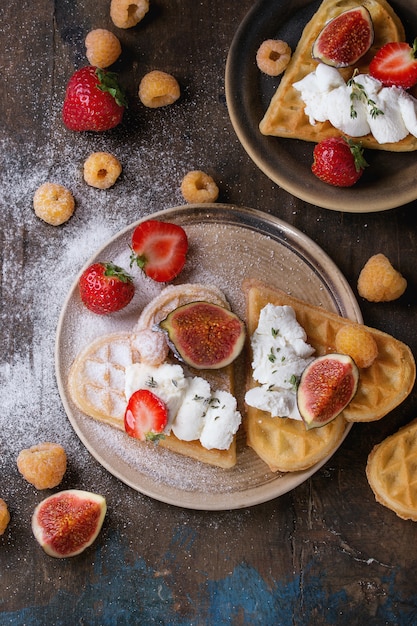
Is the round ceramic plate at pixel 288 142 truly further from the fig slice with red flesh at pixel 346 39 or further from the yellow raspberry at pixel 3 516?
the yellow raspberry at pixel 3 516

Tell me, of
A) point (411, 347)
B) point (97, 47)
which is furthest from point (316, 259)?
point (97, 47)

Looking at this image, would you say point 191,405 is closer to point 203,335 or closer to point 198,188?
point 203,335

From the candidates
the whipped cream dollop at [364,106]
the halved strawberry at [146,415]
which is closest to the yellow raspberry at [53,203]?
the halved strawberry at [146,415]

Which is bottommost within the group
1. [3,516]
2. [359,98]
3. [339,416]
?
[3,516]

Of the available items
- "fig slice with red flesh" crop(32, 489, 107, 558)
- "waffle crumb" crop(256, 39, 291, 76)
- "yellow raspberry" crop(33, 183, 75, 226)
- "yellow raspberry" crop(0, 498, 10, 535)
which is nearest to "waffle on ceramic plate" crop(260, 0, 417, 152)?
"waffle crumb" crop(256, 39, 291, 76)

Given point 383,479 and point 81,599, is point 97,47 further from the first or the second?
point 81,599

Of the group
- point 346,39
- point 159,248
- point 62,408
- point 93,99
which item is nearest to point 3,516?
point 62,408

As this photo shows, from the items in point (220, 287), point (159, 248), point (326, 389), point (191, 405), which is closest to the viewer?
point (326, 389)
